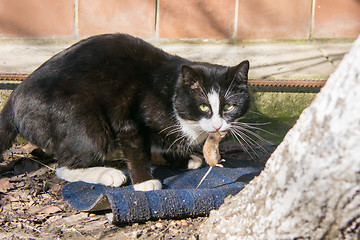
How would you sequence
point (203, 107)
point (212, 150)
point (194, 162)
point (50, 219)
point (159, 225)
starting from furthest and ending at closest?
point (194, 162) < point (203, 107) < point (212, 150) < point (50, 219) < point (159, 225)

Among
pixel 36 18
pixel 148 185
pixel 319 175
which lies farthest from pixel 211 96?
pixel 36 18

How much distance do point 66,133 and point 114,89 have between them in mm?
430

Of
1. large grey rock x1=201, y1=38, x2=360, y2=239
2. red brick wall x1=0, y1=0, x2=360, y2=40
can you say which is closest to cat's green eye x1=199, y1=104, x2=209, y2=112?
large grey rock x1=201, y1=38, x2=360, y2=239

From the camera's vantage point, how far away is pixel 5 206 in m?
2.64

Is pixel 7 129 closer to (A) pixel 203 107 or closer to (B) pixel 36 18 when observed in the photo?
(A) pixel 203 107

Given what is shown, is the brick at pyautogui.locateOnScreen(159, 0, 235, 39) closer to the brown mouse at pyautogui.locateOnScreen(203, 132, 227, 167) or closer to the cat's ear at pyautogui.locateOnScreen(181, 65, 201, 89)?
the cat's ear at pyautogui.locateOnScreen(181, 65, 201, 89)

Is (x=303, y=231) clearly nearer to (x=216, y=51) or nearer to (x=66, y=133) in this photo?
(x=66, y=133)

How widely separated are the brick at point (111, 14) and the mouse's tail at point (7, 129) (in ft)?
4.73

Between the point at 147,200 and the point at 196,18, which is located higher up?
the point at 196,18

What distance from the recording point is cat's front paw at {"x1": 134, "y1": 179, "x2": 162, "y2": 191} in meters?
2.75

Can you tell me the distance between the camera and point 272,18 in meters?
4.36

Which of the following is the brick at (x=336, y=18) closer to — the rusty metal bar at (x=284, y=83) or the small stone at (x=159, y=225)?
the rusty metal bar at (x=284, y=83)

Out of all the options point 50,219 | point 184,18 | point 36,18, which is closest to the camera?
point 50,219

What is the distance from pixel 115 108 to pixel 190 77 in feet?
1.76
